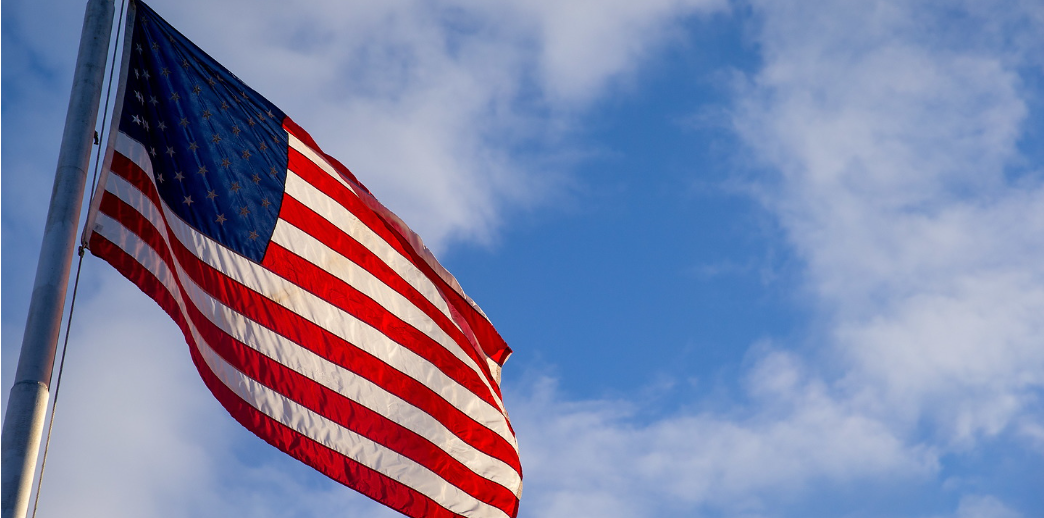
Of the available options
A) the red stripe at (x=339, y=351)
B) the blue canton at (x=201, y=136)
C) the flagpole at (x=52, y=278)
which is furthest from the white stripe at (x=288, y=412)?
the flagpole at (x=52, y=278)

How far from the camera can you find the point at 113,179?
39.4ft

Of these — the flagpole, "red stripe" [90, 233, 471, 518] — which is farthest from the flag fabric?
the flagpole

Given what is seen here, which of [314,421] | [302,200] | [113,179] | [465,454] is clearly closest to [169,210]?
[113,179]

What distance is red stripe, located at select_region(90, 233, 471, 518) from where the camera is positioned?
11.8 meters

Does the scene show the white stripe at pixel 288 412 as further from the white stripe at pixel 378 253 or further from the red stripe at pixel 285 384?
the white stripe at pixel 378 253

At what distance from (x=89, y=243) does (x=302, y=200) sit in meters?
3.07

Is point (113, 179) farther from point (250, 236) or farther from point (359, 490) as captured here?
point (359, 490)

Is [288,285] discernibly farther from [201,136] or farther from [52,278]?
[52,278]

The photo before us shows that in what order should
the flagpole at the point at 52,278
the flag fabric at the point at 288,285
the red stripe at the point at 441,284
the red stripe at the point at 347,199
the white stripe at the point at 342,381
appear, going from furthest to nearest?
the red stripe at the point at 441,284 < the red stripe at the point at 347,199 < the white stripe at the point at 342,381 < the flag fabric at the point at 288,285 < the flagpole at the point at 52,278

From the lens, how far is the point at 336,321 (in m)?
13.7

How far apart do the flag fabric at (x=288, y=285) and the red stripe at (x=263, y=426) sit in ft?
0.05

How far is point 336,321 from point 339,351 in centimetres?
42

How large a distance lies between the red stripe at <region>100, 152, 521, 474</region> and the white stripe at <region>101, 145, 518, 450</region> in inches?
3.4

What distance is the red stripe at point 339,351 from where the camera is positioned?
12125 mm
